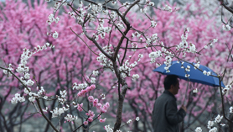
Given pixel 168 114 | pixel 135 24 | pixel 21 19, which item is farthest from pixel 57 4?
pixel 135 24

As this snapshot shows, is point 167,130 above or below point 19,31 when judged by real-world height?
below

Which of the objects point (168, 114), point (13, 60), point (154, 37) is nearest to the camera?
point (154, 37)

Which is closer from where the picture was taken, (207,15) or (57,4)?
(57,4)

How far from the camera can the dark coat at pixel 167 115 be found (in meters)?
3.07

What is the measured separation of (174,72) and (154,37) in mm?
1290

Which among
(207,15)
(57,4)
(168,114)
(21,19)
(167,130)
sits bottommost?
(167,130)

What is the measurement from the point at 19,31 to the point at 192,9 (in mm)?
6288

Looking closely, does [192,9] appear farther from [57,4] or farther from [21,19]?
[57,4]

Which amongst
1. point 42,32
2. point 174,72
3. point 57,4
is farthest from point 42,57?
point 57,4

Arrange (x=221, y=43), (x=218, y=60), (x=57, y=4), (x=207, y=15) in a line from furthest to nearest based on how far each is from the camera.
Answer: (x=207, y=15)
(x=221, y=43)
(x=218, y=60)
(x=57, y=4)

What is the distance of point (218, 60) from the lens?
19.6 ft

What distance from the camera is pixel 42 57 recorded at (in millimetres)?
5453

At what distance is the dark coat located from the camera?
3066 millimetres

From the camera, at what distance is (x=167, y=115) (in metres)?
3.08
